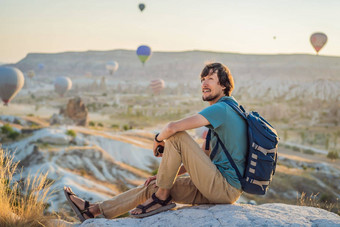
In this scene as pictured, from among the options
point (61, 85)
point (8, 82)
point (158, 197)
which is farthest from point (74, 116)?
point (61, 85)

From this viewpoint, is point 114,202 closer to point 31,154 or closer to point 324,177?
point 31,154

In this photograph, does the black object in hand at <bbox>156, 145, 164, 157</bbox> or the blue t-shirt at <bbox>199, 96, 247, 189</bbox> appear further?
the black object in hand at <bbox>156, 145, 164, 157</bbox>

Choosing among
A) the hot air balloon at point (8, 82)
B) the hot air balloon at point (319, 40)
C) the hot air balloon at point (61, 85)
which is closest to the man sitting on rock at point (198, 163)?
the hot air balloon at point (8, 82)

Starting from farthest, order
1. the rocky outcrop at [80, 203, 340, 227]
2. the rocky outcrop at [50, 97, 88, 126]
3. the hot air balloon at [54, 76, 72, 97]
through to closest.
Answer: the hot air balloon at [54, 76, 72, 97] < the rocky outcrop at [50, 97, 88, 126] < the rocky outcrop at [80, 203, 340, 227]

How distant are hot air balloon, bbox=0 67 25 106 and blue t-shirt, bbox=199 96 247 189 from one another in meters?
29.0

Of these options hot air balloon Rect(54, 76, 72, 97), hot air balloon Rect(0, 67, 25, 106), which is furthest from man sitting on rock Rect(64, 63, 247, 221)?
hot air balloon Rect(54, 76, 72, 97)

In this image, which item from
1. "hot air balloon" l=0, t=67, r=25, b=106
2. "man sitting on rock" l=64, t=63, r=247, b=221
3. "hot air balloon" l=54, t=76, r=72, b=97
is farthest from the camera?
"hot air balloon" l=54, t=76, r=72, b=97

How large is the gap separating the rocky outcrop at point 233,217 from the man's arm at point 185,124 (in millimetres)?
694

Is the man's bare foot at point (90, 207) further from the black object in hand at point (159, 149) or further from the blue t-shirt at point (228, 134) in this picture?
the blue t-shirt at point (228, 134)

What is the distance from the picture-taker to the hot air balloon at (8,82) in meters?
28.5

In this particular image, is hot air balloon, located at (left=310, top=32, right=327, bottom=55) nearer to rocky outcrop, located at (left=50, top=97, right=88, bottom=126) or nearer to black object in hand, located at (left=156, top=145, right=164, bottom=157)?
rocky outcrop, located at (left=50, top=97, right=88, bottom=126)

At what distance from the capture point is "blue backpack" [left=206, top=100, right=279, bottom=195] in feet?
9.51

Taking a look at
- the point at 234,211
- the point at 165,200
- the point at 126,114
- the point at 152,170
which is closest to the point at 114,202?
the point at 165,200

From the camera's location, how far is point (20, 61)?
120 m
